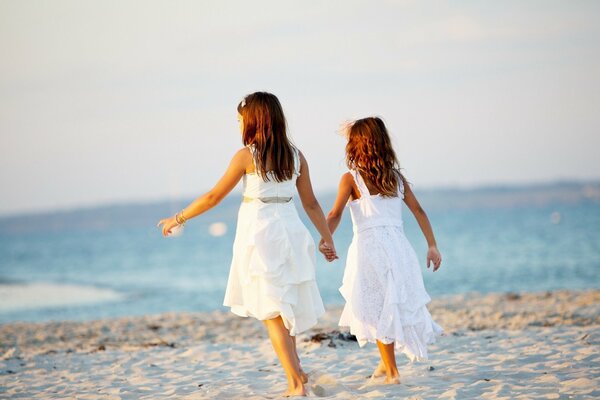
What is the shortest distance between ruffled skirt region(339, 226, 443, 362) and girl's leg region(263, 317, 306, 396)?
534 mm

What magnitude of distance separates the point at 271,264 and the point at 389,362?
48.2 inches

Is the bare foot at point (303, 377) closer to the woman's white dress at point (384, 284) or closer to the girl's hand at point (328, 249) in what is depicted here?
the woman's white dress at point (384, 284)

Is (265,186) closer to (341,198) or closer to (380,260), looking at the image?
(341,198)

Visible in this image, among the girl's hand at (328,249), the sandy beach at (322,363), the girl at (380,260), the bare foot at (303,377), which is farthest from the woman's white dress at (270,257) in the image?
the sandy beach at (322,363)

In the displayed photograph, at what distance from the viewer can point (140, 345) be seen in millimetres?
7930

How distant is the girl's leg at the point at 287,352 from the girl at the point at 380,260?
529 millimetres

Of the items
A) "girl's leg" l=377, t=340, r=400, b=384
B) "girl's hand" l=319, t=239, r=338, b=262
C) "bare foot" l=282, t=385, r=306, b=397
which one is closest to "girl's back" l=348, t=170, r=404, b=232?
"girl's hand" l=319, t=239, r=338, b=262

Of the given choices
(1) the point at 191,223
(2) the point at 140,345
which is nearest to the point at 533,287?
(2) the point at 140,345

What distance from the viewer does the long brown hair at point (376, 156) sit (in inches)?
197

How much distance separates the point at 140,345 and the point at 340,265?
20201 millimetres

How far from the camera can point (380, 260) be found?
195 inches

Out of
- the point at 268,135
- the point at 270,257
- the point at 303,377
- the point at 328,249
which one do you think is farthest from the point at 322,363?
the point at 268,135

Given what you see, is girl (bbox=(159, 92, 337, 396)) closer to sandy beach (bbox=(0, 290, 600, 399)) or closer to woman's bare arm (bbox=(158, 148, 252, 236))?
woman's bare arm (bbox=(158, 148, 252, 236))

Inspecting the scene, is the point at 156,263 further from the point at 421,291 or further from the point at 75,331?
the point at 421,291
